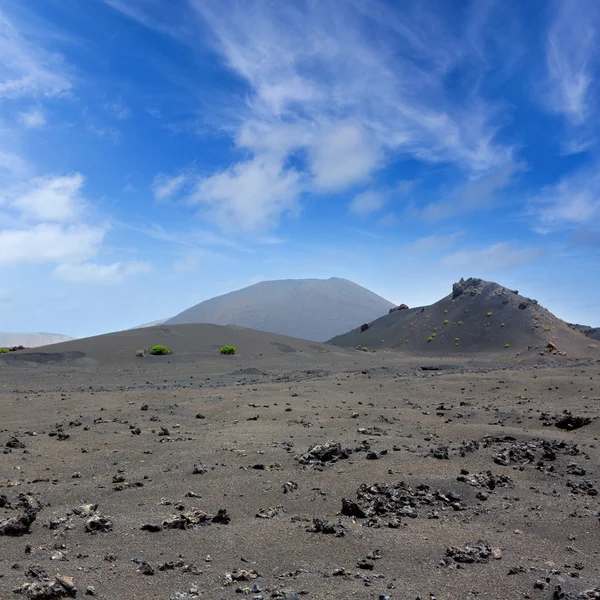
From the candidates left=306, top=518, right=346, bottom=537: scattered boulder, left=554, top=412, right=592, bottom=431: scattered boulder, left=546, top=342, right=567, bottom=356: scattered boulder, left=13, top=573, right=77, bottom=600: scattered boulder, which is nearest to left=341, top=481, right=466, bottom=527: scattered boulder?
left=306, top=518, right=346, bottom=537: scattered boulder

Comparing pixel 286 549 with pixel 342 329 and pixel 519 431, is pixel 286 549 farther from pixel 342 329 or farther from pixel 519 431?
pixel 342 329

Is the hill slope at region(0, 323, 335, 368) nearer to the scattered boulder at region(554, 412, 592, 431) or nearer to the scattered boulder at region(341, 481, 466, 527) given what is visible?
the scattered boulder at region(554, 412, 592, 431)

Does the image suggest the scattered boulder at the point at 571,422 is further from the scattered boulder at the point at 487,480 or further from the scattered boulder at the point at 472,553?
the scattered boulder at the point at 472,553

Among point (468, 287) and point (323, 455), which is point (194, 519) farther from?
point (468, 287)

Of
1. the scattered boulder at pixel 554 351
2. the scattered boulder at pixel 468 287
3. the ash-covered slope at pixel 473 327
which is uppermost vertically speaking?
the scattered boulder at pixel 468 287

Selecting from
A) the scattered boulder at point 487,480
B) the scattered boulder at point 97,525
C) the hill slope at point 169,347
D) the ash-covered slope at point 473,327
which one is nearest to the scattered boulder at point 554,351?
the ash-covered slope at point 473,327

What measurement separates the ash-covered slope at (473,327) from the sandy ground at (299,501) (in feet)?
112

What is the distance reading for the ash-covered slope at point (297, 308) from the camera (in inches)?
5133

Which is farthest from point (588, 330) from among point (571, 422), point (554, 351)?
point (571, 422)

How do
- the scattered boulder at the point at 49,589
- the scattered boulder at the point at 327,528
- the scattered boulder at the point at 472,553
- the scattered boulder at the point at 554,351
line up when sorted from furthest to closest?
the scattered boulder at the point at 554,351
the scattered boulder at the point at 327,528
the scattered boulder at the point at 472,553
the scattered boulder at the point at 49,589

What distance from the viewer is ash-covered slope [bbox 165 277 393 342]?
130 meters

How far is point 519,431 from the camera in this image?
37.9ft

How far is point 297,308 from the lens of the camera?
5797 inches

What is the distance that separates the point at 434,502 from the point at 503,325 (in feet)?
157
